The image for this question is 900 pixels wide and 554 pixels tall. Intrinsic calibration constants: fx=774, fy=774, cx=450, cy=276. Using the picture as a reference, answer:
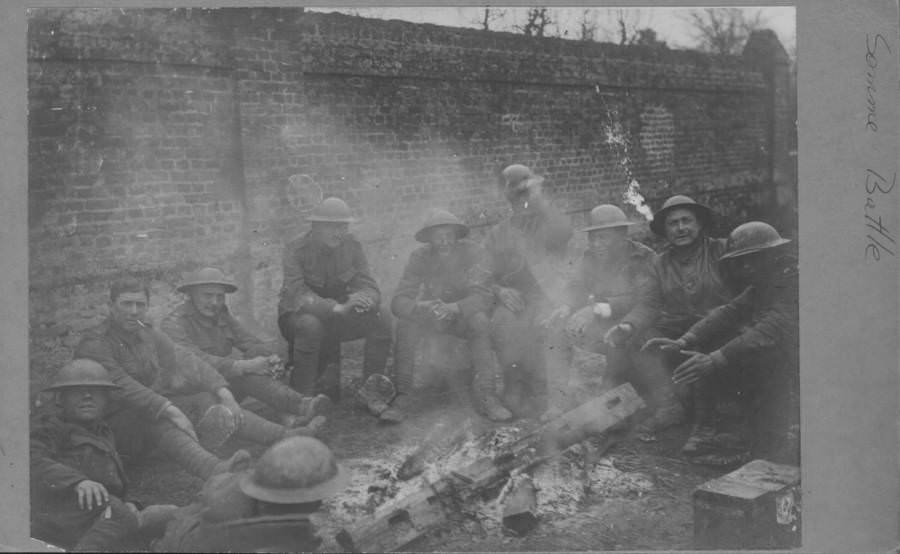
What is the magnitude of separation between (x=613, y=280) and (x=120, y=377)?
2943 mm

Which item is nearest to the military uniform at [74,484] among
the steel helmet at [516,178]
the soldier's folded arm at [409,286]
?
the soldier's folded arm at [409,286]

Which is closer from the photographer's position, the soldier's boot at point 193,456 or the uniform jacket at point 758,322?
the soldier's boot at point 193,456

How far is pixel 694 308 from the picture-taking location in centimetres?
461

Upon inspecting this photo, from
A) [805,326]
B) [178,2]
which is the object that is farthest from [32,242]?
[805,326]

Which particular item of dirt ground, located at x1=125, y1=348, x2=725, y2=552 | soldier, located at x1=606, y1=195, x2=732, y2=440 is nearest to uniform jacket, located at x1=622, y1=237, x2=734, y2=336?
soldier, located at x1=606, y1=195, x2=732, y2=440

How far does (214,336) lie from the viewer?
181 inches

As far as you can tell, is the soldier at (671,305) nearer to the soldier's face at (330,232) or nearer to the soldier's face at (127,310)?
the soldier's face at (330,232)

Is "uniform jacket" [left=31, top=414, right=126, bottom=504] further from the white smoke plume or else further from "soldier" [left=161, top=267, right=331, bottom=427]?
the white smoke plume

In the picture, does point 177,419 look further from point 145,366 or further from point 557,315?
point 557,315

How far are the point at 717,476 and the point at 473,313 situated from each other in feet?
5.61

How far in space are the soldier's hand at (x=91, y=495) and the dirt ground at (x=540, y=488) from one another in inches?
6.7

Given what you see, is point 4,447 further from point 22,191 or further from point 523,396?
point 523,396

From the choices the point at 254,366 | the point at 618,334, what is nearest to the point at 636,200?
the point at 618,334

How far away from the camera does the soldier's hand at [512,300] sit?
184 inches
